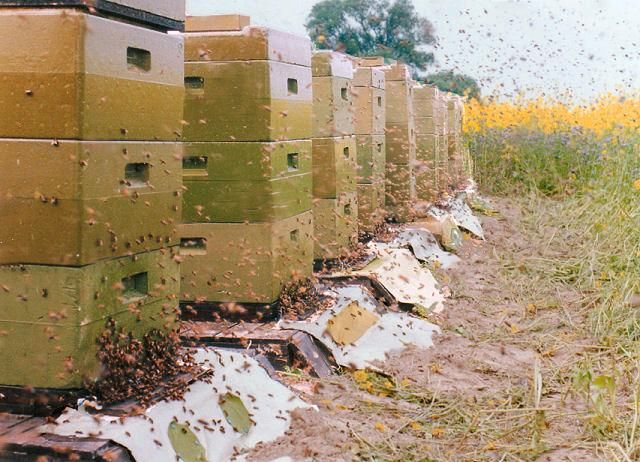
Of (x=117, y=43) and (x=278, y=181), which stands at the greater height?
Answer: (x=117, y=43)

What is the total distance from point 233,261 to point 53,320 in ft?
5.19

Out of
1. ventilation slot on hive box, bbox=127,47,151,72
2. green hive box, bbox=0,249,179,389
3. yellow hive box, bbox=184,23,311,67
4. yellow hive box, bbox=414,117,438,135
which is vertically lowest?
green hive box, bbox=0,249,179,389

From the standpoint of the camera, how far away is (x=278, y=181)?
4613 mm

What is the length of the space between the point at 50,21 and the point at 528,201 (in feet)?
28.9

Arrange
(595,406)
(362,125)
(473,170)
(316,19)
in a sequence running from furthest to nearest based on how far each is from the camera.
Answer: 1. (316,19)
2. (473,170)
3. (362,125)
4. (595,406)

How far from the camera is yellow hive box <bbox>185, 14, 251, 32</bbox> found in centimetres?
450

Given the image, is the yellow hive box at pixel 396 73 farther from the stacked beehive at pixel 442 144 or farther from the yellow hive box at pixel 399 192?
the stacked beehive at pixel 442 144

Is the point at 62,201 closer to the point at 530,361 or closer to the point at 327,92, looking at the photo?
the point at 530,361

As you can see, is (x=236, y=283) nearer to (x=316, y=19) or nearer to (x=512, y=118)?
(x=512, y=118)

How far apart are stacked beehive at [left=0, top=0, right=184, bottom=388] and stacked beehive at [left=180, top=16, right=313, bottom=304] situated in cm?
122

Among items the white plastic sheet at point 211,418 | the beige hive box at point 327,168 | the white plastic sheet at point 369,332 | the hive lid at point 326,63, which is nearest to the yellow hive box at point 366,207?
the beige hive box at point 327,168

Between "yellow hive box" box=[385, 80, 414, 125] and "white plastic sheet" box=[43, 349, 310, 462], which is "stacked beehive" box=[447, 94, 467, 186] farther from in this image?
"white plastic sheet" box=[43, 349, 310, 462]

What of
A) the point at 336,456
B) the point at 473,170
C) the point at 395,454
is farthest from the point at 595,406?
the point at 473,170

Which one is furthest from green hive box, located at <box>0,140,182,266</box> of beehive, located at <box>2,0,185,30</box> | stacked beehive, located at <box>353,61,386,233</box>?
stacked beehive, located at <box>353,61,386,233</box>
